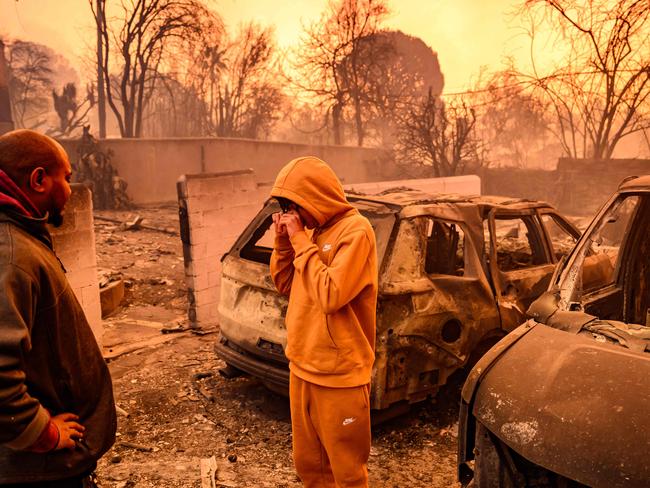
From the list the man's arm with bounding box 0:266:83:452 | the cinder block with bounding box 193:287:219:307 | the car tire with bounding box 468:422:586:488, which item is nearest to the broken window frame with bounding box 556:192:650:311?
the car tire with bounding box 468:422:586:488

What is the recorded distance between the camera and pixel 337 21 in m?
26.2

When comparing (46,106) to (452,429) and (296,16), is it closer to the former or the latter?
(296,16)

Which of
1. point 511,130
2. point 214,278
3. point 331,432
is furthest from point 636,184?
point 511,130

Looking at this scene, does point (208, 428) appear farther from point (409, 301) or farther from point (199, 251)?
point (199, 251)

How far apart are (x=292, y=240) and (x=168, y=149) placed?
56.6ft

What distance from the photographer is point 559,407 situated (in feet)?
7.04

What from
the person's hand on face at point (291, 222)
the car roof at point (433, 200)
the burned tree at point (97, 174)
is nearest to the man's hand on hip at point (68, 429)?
the person's hand on face at point (291, 222)

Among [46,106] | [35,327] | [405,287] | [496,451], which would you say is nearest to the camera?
[35,327]

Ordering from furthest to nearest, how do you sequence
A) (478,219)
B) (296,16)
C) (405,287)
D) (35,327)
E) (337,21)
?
(296,16)
(337,21)
(478,219)
(405,287)
(35,327)

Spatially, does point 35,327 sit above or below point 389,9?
below

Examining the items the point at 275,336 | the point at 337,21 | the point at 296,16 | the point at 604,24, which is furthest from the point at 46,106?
the point at 275,336

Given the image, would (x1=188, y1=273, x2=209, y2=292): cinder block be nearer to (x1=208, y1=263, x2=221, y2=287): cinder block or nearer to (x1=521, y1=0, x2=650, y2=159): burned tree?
(x1=208, y1=263, x2=221, y2=287): cinder block

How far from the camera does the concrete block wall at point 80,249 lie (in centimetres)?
521

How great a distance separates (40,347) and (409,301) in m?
2.61
